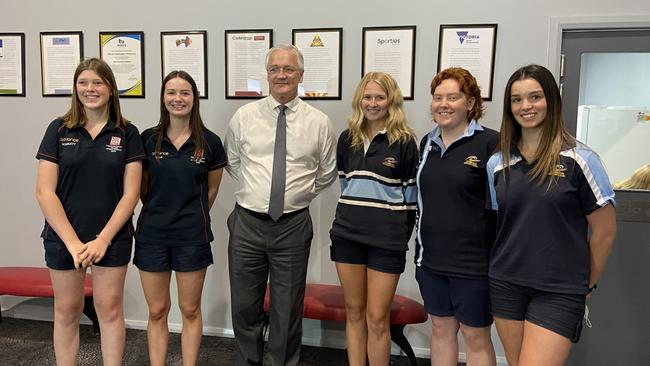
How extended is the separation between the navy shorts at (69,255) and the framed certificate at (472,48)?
6.51 ft

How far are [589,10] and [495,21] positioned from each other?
1.60 feet

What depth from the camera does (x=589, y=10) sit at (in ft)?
8.23

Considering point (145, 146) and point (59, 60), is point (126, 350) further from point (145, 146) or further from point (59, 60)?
point (59, 60)

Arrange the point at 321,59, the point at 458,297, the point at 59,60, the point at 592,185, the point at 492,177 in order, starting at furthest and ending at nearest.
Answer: the point at 59,60, the point at 321,59, the point at 458,297, the point at 492,177, the point at 592,185

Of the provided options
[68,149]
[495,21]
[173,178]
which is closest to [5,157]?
[68,149]

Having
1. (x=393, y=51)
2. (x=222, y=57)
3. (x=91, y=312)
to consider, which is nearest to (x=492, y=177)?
(x=393, y=51)

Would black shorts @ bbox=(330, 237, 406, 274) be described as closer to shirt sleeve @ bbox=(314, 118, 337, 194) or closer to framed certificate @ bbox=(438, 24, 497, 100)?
shirt sleeve @ bbox=(314, 118, 337, 194)

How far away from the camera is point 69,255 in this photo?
2033 millimetres

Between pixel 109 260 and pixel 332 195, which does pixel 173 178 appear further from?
pixel 332 195

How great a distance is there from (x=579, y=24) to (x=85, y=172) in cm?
261

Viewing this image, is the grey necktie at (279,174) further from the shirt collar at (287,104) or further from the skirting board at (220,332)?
the skirting board at (220,332)

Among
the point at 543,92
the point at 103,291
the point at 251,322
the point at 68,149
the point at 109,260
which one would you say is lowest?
the point at 251,322

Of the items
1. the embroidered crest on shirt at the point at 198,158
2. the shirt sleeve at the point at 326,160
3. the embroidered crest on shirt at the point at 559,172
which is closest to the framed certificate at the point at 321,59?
the shirt sleeve at the point at 326,160

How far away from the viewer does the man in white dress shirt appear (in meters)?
2.22
